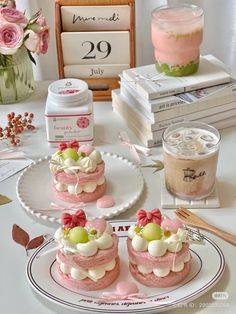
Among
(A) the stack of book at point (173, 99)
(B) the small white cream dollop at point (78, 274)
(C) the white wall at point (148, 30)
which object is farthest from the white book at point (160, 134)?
(B) the small white cream dollop at point (78, 274)

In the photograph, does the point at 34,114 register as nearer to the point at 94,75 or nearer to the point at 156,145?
the point at 94,75

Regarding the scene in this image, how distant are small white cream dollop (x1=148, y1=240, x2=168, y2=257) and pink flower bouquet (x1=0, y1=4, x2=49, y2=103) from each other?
0.62 meters

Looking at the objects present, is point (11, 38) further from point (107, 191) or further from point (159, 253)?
point (159, 253)

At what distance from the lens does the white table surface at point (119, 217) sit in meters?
0.85

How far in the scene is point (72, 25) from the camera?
1.38m

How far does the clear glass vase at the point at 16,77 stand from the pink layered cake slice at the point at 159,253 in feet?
2.02

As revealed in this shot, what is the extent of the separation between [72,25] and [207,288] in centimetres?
76

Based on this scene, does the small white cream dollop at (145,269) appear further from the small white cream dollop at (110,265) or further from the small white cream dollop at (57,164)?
the small white cream dollop at (57,164)

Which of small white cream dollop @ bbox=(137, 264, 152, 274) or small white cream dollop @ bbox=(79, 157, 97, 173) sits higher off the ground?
small white cream dollop @ bbox=(79, 157, 97, 173)

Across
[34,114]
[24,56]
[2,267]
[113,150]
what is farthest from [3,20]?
[2,267]

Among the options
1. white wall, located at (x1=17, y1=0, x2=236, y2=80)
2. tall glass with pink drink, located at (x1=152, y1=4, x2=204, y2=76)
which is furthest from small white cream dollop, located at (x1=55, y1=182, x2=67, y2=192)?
white wall, located at (x1=17, y1=0, x2=236, y2=80)

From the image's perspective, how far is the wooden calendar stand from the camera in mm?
1352

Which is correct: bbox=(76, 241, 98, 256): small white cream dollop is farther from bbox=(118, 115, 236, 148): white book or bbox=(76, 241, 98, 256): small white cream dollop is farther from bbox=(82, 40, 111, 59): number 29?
bbox=(82, 40, 111, 59): number 29

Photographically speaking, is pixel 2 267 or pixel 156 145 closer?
pixel 2 267
